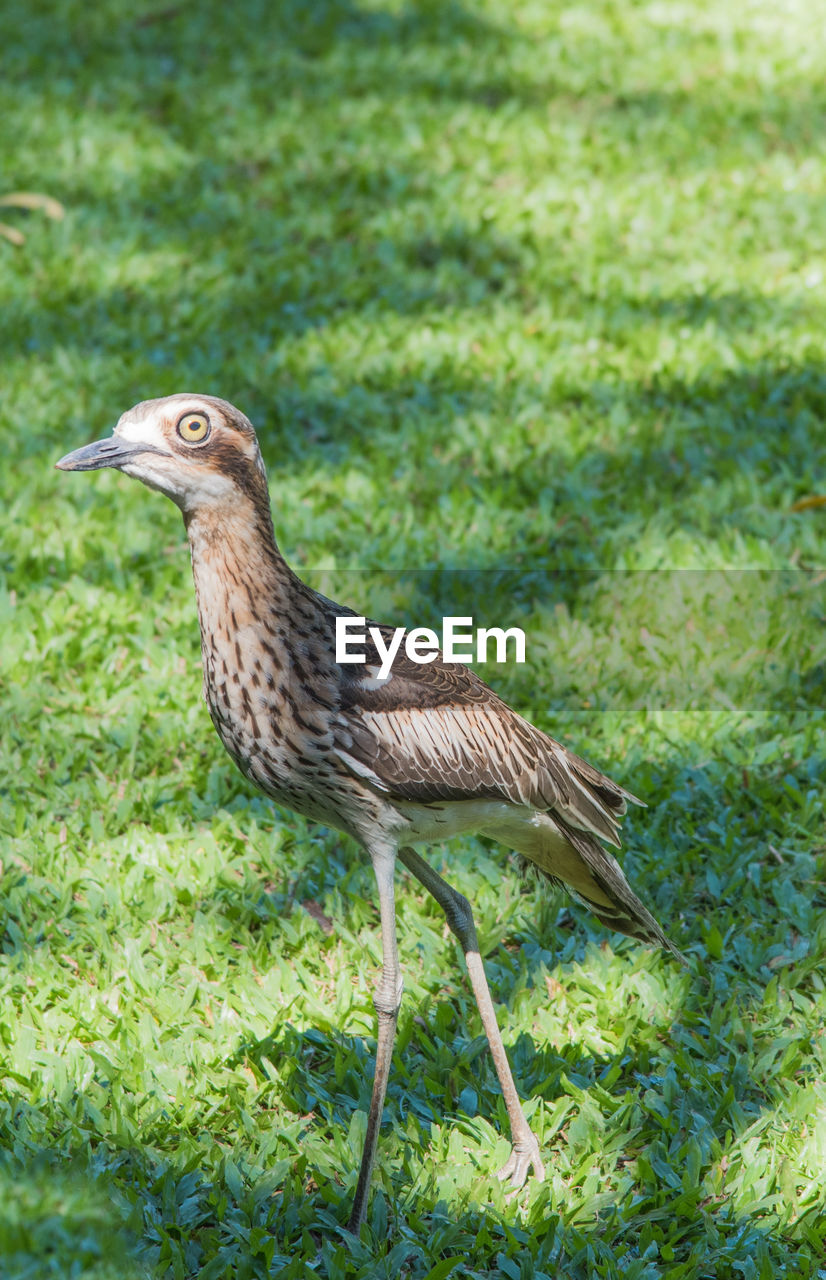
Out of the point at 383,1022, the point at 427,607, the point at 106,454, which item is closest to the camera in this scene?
the point at 106,454

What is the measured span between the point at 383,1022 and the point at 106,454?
1.32 meters

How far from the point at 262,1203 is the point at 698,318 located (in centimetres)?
533

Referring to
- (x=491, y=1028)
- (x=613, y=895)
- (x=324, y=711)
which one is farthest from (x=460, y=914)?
(x=324, y=711)

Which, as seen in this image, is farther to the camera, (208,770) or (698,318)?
(698,318)

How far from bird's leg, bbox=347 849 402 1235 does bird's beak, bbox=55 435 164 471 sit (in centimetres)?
96

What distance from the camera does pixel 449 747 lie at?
293 centimetres

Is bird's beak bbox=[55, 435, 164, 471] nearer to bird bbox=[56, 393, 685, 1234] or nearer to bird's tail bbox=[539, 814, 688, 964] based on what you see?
bird bbox=[56, 393, 685, 1234]

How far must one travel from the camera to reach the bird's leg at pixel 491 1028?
3.07 m

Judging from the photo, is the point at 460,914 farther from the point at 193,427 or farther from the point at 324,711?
the point at 193,427

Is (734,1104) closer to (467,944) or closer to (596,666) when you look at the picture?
(467,944)

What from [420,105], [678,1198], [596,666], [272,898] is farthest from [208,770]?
[420,105]

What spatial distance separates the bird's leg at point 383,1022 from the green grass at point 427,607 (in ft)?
0.35

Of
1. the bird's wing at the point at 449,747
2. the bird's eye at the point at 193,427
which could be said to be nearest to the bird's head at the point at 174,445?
the bird's eye at the point at 193,427

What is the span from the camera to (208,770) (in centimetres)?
440
